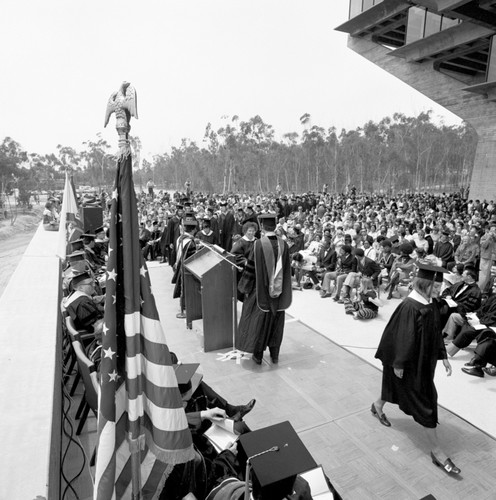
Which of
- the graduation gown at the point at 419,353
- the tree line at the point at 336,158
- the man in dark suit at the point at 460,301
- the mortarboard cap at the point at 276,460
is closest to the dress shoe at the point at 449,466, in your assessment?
the graduation gown at the point at 419,353

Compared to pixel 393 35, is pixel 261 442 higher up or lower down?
lower down

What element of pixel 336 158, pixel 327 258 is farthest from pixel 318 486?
pixel 336 158

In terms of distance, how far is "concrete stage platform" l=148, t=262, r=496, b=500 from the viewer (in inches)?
118

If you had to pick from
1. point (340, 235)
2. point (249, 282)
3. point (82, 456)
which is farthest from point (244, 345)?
point (340, 235)

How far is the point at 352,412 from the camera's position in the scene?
384cm

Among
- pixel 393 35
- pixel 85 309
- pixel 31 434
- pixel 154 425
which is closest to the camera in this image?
pixel 31 434

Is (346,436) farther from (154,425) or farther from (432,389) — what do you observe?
(154,425)

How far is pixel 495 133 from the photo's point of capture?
2406 cm

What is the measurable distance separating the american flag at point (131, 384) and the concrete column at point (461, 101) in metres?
26.9

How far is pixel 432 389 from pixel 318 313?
144 inches

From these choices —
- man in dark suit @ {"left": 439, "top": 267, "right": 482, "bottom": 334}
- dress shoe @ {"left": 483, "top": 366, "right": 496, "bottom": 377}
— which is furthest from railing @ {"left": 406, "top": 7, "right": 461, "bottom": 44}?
dress shoe @ {"left": 483, "top": 366, "right": 496, "bottom": 377}

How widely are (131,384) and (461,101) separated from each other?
2939 centimetres

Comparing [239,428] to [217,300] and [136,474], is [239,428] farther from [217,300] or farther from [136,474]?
[217,300]

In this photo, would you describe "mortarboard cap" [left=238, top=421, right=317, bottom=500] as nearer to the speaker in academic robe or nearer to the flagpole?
the flagpole
